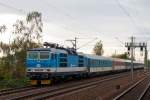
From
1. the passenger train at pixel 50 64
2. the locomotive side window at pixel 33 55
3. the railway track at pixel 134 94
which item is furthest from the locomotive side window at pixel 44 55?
the railway track at pixel 134 94

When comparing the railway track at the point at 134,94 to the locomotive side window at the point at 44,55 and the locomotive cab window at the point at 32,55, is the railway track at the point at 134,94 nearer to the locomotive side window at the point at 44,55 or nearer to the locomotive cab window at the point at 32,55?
the locomotive side window at the point at 44,55

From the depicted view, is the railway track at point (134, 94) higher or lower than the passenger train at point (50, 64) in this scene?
lower

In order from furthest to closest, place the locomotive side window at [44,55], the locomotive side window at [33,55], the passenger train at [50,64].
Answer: the locomotive side window at [33,55] < the locomotive side window at [44,55] < the passenger train at [50,64]

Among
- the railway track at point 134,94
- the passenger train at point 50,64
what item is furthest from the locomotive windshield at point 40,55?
the railway track at point 134,94

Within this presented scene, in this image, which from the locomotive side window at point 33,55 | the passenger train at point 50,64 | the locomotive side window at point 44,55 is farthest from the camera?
the locomotive side window at point 33,55

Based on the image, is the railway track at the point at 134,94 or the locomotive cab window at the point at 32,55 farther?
the locomotive cab window at the point at 32,55

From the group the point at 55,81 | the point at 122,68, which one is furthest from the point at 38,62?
the point at 122,68

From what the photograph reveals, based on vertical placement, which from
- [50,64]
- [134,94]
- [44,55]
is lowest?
[134,94]

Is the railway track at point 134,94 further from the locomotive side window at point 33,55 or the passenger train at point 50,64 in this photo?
the locomotive side window at point 33,55

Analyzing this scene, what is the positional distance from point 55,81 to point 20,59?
8.00 metres

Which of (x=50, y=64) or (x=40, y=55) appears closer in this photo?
(x=50, y=64)

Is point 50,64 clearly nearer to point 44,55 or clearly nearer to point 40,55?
point 44,55

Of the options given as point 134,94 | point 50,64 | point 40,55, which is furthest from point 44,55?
point 134,94

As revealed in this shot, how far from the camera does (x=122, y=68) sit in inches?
3462
